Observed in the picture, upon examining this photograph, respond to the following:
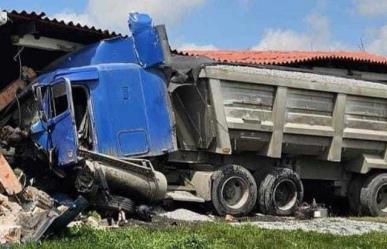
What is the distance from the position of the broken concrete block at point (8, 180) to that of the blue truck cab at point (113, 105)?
0.75m

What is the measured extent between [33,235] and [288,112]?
22.3 feet

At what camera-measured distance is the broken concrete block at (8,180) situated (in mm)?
10688

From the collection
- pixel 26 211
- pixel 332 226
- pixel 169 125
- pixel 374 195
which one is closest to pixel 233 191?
pixel 169 125

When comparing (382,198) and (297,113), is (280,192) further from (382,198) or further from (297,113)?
(382,198)

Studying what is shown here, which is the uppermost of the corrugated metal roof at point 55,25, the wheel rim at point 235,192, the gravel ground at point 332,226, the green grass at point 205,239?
the corrugated metal roof at point 55,25

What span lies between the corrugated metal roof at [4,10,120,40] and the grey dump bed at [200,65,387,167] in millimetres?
2303

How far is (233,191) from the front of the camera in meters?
13.1

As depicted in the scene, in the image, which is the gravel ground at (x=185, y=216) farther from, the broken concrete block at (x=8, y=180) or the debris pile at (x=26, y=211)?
the broken concrete block at (x=8, y=180)

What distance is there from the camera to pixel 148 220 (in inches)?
450

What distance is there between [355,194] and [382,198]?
62cm

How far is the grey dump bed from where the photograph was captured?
13.0 metres

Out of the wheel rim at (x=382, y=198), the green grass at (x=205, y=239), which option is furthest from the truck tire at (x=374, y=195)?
the green grass at (x=205, y=239)

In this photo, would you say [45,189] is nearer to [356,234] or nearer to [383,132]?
[356,234]

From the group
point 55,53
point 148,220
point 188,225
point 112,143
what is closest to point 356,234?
point 188,225
